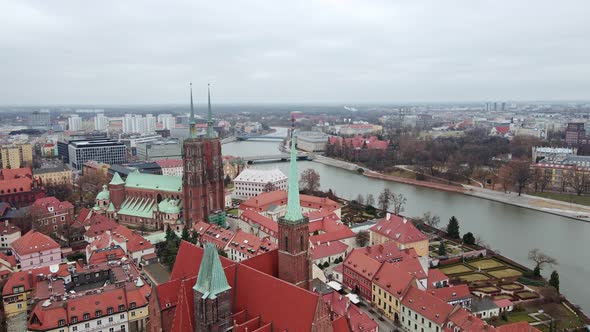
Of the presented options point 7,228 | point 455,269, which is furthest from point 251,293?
point 7,228

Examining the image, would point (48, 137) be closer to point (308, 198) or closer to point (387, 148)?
point (387, 148)

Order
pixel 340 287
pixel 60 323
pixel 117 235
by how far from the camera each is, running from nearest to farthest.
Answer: pixel 60 323
pixel 340 287
pixel 117 235

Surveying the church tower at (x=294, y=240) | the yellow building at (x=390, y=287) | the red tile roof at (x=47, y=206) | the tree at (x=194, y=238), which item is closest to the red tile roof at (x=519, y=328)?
the yellow building at (x=390, y=287)

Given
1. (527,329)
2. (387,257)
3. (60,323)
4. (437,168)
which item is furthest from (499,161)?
(60,323)

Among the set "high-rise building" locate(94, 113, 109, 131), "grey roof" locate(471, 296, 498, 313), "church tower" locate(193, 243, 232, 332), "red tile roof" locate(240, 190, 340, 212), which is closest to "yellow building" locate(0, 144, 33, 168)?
"red tile roof" locate(240, 190, 340, 212)

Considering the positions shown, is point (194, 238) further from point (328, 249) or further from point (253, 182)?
point (253, 182)

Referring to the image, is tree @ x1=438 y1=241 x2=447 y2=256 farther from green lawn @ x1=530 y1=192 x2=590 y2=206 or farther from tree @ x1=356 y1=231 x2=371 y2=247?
green lawn @ x1=530 y1=192 x2=590 y2=206
